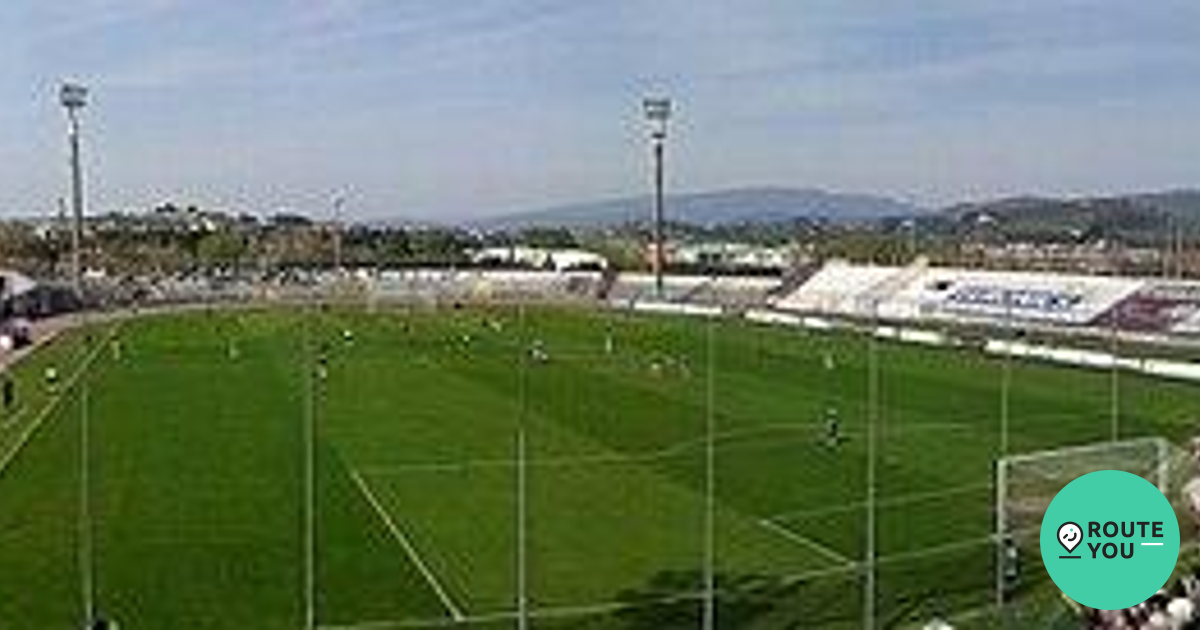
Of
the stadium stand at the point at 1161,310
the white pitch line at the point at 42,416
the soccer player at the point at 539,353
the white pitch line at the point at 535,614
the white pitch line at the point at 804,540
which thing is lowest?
the white pitch line at the point at 535,614

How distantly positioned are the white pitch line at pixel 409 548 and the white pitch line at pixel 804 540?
592cm

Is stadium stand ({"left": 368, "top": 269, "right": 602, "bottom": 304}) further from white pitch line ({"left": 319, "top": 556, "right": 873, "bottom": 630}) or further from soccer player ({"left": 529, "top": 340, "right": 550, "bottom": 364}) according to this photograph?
white pitch line ({"left": 319, "top": 556, "right": 873, "bottom": 630})

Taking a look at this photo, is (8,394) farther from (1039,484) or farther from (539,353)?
(1039,484)

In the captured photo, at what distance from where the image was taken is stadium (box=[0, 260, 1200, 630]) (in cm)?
2414

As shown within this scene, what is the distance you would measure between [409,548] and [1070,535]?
18.6m

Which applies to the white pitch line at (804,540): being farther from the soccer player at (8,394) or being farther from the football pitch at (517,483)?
the soccer player at (8,394)

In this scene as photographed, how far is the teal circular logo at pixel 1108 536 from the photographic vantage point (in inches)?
441

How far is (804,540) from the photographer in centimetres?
2866

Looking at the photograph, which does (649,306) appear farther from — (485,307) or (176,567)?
(176,567)

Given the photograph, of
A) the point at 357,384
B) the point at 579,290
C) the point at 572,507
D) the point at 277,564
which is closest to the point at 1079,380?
the point at 357,384

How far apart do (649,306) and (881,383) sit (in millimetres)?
42255

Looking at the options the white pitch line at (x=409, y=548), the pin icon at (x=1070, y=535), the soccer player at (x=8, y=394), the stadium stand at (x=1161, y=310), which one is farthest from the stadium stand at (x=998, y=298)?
the pin icon at (x=1070, y=535)

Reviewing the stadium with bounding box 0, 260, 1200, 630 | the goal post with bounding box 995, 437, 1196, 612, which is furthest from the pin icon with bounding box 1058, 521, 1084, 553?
the goal post with bounding box 995, 437, 1196, 612

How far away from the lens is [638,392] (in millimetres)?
51969
